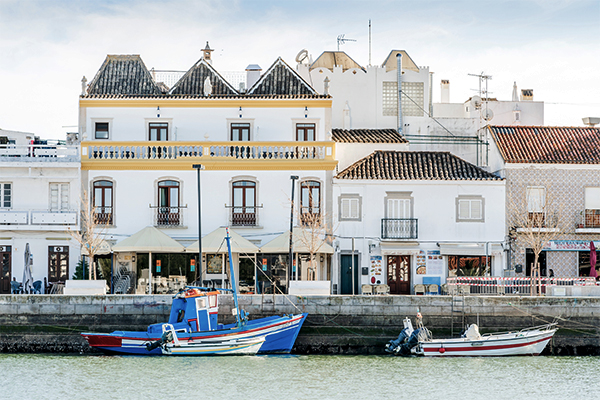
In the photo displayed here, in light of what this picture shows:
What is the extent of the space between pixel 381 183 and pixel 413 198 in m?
1.49

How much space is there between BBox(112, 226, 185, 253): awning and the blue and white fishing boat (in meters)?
5.36

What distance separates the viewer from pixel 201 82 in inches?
1572

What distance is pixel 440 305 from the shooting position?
31.4 meters

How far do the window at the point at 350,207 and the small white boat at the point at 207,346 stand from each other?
9.16 metres

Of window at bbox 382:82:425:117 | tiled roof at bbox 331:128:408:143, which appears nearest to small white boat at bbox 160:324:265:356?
tiled roof at bbox 331:128:408:143

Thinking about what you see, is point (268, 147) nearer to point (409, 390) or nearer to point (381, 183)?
point (381, 183)

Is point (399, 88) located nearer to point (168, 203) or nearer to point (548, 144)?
point (548, 144)

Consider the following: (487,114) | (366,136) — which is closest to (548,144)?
(487,114)

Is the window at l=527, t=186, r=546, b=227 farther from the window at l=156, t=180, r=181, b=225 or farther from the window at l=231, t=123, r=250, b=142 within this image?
the window at l=156, t=180, r=181, b=225

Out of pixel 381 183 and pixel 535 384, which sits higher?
pixel 381 183

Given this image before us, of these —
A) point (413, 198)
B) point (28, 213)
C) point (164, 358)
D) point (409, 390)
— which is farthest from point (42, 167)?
point (409, 390)

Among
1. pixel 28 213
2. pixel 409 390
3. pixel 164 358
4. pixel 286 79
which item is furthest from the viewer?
pixel 286 79

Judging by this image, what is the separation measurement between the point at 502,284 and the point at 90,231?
15989mm

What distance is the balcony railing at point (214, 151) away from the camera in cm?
3756
